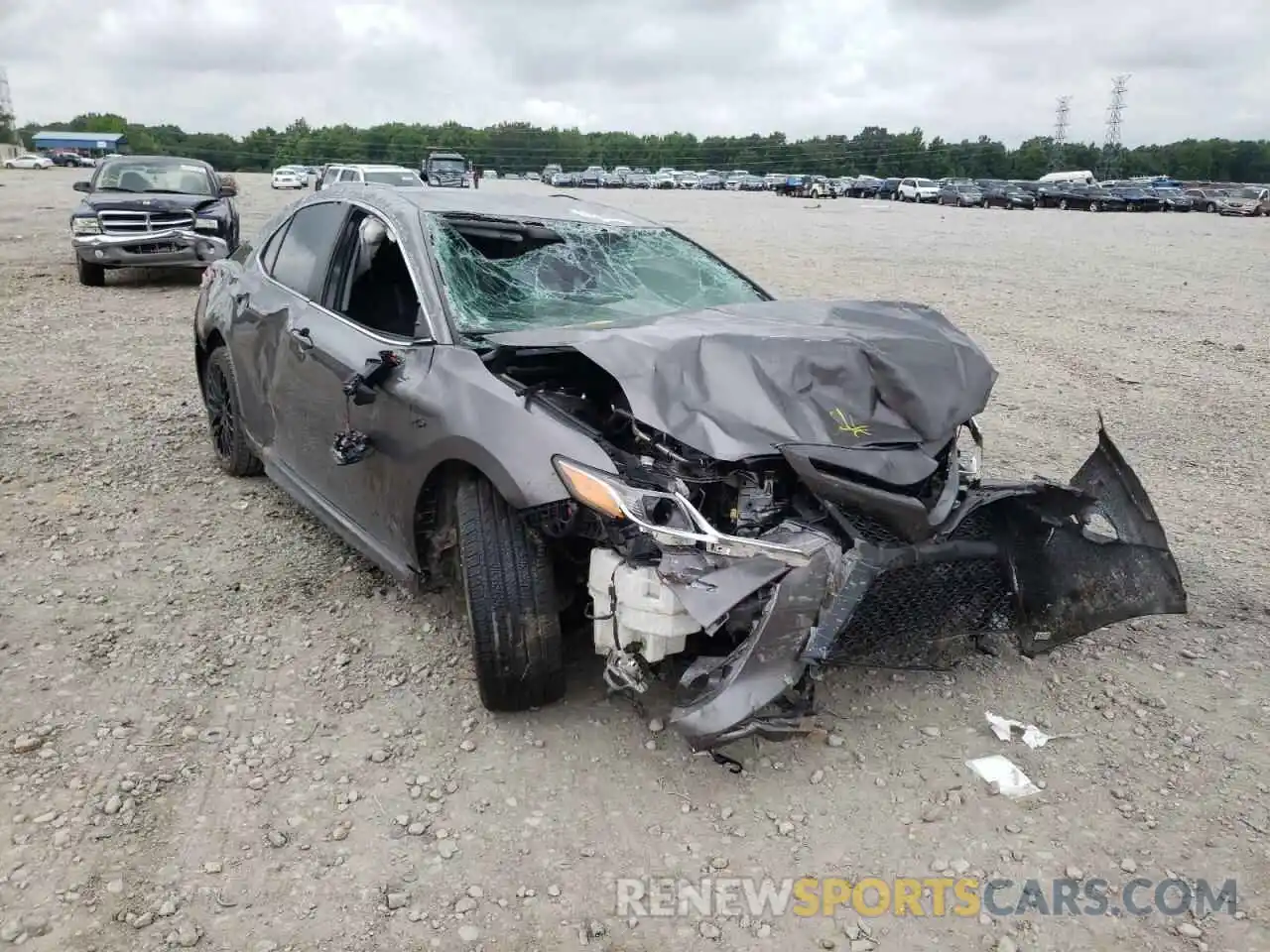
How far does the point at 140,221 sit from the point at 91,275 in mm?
1090

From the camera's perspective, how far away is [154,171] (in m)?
12.7

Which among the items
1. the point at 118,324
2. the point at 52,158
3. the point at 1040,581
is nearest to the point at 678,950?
the point at 1040,581

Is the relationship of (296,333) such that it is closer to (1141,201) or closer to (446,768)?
(446,768)

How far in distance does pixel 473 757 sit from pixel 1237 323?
11.4m

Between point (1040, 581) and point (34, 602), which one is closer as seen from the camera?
point (1040, 581)

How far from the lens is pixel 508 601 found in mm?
2955

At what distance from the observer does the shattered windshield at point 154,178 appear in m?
12.5

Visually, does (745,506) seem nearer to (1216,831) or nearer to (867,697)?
(867,697)

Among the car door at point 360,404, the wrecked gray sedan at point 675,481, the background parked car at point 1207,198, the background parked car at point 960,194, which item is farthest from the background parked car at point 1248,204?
the car door at point 360,404

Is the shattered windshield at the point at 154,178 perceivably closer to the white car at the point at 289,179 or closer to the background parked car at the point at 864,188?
the white car at the point at 289,179

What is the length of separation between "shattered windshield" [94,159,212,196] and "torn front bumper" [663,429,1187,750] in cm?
1231

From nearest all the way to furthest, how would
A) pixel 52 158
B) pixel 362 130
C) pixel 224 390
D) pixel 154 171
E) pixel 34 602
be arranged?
pixel 34 602
pixel 224 390
pixel 154 171
pixel 52 158
pixel 362 130

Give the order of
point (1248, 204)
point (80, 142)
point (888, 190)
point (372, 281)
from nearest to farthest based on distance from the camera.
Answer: point (372, 281) → point (1248, 204) → point (888, 190) → point (80, 142)

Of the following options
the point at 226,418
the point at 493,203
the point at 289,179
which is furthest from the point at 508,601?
the point at 289,179
